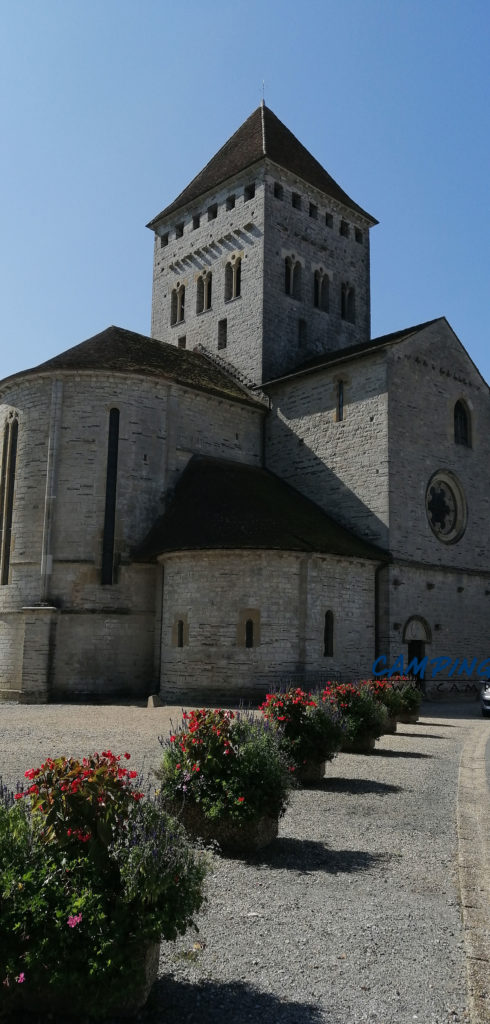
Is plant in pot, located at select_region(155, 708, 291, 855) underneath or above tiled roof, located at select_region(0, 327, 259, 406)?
underneath

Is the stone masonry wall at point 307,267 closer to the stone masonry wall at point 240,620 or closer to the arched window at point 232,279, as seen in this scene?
the arched window at point 232,279

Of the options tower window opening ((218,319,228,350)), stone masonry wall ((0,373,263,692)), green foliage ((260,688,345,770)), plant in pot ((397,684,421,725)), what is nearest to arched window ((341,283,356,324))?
tower window opening ((218,319,228,350))

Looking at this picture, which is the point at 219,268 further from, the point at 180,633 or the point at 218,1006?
the point at 218,1006

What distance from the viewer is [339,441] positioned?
27344mm

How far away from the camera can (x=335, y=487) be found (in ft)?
89.6

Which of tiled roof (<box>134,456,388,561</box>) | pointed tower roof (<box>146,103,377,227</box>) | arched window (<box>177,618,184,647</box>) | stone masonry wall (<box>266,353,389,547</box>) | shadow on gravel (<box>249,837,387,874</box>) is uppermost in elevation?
pointed tower roof (<box>146,103,377,227</box>)

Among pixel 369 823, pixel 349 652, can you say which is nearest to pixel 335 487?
pixel 349 652

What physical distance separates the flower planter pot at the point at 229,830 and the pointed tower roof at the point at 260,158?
31.2m

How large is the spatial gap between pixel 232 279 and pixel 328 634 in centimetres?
1832

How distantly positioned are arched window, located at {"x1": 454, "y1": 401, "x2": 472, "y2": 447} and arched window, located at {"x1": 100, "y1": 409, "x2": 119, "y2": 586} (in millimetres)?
12898

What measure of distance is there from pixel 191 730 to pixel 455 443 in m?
23.4

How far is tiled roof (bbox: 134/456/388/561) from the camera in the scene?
22.0 meters

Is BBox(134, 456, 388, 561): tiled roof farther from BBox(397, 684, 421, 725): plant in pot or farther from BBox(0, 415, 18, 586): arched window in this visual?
BBox(397, 684, 421, 725): plant in pot

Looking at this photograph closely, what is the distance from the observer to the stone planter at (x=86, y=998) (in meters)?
3.59
